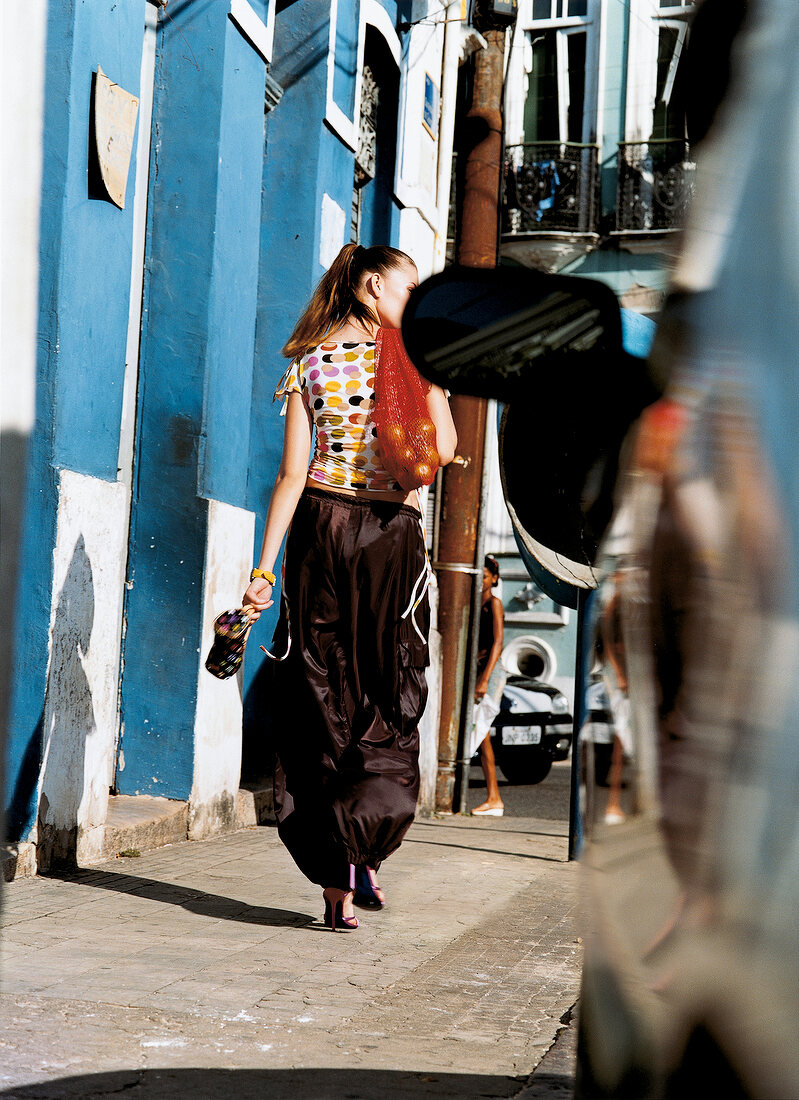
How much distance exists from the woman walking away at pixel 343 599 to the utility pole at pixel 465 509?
13.4 ft

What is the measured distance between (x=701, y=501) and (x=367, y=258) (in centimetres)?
328

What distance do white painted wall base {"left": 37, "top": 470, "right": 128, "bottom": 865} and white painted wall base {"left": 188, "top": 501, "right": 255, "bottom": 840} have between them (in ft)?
2.77

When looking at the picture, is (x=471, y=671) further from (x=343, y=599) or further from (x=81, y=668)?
(x=343, y=599)

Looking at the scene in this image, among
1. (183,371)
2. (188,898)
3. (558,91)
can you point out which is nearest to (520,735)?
(183,371)

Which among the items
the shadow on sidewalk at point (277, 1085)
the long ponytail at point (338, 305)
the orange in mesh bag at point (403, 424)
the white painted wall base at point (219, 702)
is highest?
the long ponytail at point (338, 305)

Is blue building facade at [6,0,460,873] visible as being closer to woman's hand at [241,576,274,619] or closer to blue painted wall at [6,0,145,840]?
blue painted wall at [6,0,145,840]

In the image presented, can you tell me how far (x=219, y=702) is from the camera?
6.35 metres

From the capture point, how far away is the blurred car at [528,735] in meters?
13.5

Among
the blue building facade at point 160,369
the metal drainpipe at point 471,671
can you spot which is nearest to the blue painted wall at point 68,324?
the blue building facade at point 160,369

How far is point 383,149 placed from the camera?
10.3 m

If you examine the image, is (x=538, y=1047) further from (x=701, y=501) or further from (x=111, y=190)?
(x=111, y=190)

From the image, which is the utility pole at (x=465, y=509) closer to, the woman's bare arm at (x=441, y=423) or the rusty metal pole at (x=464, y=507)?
the rusty metal pole at (x=464, y=507)

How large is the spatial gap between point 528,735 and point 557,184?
1302 centimetres

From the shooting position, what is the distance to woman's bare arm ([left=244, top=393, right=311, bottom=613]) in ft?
14.1
